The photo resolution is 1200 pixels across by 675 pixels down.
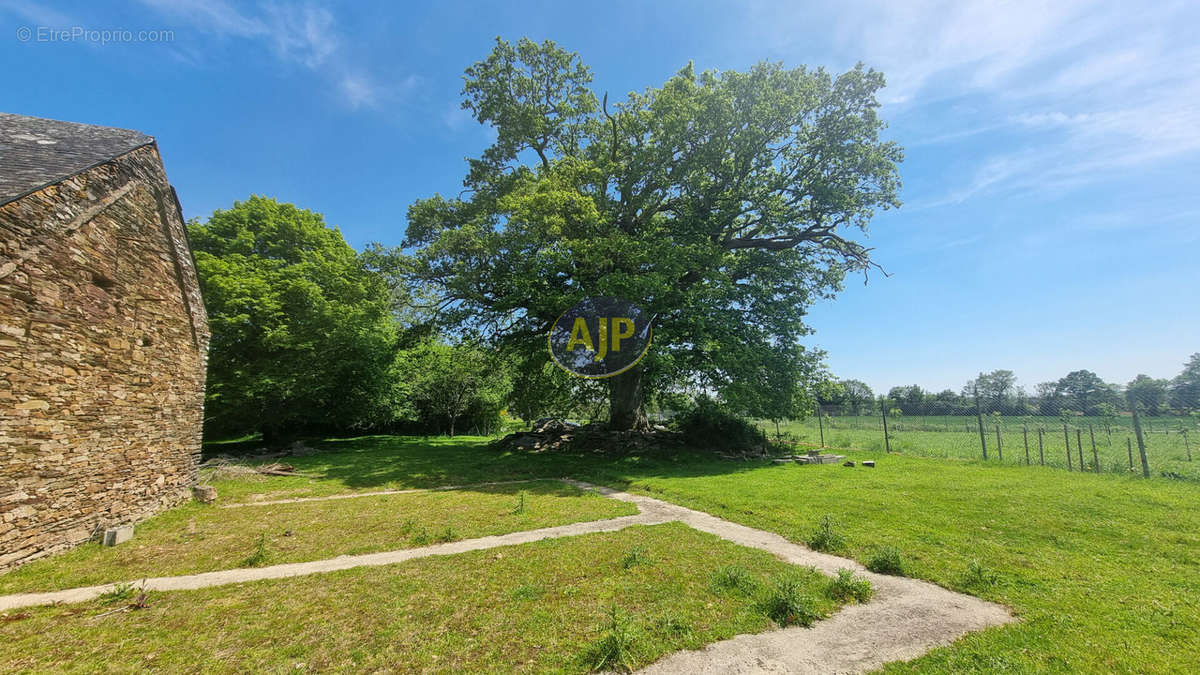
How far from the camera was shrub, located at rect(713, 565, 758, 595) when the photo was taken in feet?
14.7

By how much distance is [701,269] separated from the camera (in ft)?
52.0

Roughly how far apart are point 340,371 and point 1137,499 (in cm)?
2603

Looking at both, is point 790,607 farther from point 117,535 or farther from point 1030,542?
point 117,535

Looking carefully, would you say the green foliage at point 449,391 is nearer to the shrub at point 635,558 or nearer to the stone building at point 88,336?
the stone building at point 88,336

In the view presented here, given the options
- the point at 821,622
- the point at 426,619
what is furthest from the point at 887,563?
the point at 426,619

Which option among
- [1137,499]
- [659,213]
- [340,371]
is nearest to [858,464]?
[1137,499]

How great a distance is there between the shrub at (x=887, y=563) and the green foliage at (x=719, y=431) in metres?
11.9

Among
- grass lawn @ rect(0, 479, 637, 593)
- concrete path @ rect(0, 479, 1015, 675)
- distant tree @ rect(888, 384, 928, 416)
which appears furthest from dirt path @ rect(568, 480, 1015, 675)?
distant tree @ rect(888, 384, 928, 416)

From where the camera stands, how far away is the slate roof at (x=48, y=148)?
20.1 ft

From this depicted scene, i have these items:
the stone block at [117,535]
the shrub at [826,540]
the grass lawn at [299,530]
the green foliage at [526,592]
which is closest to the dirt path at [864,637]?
the shrub at [826,540]

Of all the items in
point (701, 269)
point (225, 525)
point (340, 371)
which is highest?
point (701, 269)

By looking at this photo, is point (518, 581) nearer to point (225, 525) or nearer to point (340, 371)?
point (225, 525)

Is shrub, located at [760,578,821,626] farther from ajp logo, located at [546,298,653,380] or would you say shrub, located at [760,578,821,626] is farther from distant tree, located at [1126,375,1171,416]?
distant tree, located at [1126,375,1171,416]

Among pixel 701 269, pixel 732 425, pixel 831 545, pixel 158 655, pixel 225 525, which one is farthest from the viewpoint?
pixel 732 425
